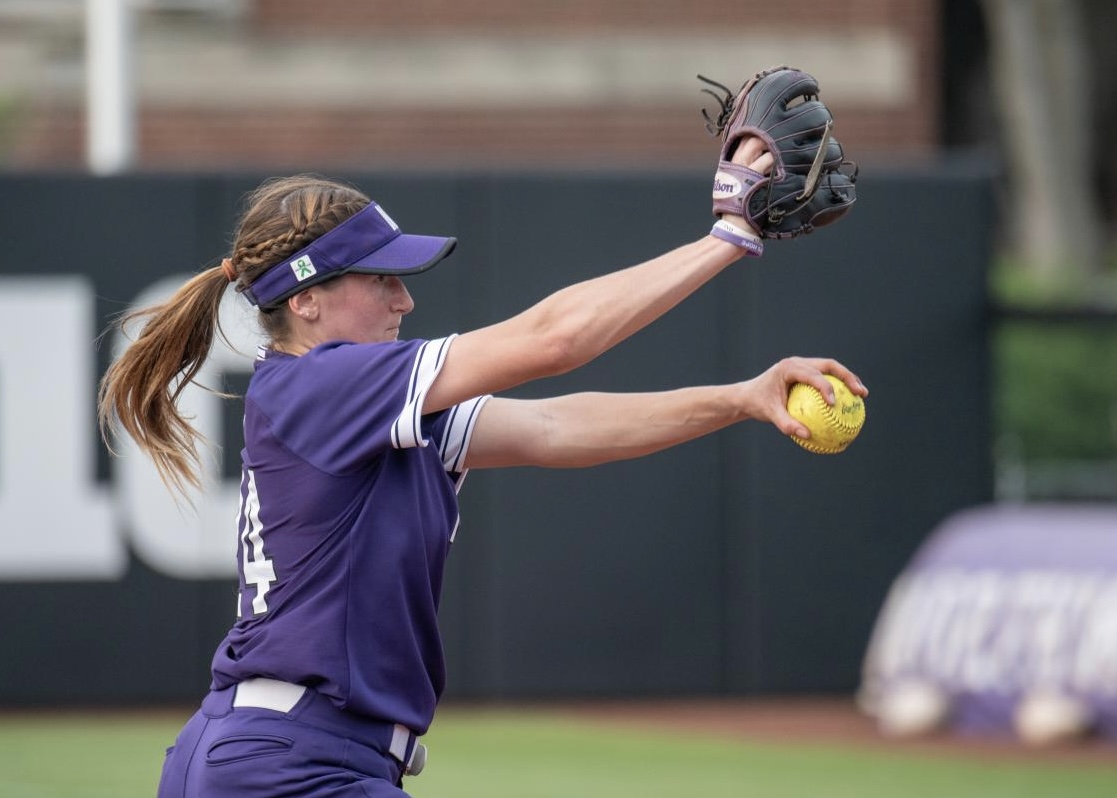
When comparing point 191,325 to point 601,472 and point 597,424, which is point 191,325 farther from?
point 601,472

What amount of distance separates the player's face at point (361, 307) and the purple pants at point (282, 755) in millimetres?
651

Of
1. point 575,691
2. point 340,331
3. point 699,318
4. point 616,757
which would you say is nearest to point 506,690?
point 575,691

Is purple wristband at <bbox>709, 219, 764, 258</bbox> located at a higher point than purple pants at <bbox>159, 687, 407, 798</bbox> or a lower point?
higher

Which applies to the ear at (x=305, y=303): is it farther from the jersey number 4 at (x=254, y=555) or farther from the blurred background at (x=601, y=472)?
the blurred background at (x=601, y=472)

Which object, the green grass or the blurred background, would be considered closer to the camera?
the green grass

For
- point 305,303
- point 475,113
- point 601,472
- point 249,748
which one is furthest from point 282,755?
point 475,113

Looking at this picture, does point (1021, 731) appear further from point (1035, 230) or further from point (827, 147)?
point (1035, 230)

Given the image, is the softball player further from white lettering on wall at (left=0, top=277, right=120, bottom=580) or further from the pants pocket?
white lettering on wall at (left=0, top=277, right=120, bottom=580)

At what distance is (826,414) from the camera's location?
3088 millimetres

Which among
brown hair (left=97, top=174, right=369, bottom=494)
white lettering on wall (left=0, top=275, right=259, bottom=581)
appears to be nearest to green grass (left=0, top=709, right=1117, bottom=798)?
white lettering on wall (left=0, top=275, right=259, bottom=581)

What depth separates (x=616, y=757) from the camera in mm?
8016

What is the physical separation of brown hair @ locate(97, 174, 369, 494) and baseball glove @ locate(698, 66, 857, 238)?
2.29 feet

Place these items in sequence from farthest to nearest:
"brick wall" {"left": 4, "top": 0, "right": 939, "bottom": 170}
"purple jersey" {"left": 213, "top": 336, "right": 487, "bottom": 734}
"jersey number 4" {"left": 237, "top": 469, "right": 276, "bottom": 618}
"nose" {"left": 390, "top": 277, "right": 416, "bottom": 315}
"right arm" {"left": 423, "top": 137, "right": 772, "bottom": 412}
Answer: "brick wall" {"left": 4, "top": 0, "right": 939, "bottom": 170} < "nose" {"left": 390, "top": 277, "right": 416, "bottom": 315} < "jersey number 4" {"left": 237, "top": 469, "right": 276, "bottom": 618} < "purple jersey" {"left": 213, "top": 336, "right": 487, "bottom": 734} < "right arm" {"left": 423, "top": 137, "right": 772, "bottom": 412}

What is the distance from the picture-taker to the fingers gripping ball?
3.09 m
